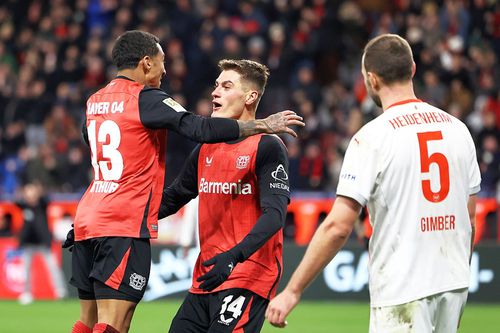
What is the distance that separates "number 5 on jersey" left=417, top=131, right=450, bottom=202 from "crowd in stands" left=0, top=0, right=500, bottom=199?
40.3 feet

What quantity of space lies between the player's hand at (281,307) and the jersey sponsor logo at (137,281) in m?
1.52

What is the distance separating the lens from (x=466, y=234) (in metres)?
4.84

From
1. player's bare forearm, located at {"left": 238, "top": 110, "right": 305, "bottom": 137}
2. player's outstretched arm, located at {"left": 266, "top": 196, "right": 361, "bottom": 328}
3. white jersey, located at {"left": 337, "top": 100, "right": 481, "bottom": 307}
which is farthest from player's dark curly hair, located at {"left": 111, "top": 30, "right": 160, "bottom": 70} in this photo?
player's outstretched arm, located at {"left": 266, "top": 196, "right": 361, "bottom": 328}

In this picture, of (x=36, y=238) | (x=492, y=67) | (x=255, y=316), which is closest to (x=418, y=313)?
(x=255, y=316)

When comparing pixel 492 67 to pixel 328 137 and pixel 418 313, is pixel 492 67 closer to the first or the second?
pixel 328 137

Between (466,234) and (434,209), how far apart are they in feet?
0.87

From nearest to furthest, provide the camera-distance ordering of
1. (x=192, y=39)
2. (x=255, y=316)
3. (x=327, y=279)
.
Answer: (x=255, y=316), (x=327, y=279), (x=192, y=39)

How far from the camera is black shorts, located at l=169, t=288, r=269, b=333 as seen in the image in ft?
18.6

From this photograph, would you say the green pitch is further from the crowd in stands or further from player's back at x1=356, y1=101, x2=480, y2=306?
player's back at x1=356, y1=101, x2=480, y2=306

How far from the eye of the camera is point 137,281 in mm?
5844

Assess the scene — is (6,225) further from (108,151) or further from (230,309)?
(230,309)

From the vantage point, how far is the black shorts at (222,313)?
5677mm

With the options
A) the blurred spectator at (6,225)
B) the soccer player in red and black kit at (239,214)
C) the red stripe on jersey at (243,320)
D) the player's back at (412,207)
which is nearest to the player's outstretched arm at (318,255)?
the player's back at (412,207)

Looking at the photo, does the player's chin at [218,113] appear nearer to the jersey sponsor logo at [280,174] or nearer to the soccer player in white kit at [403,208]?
the jersey sponsor logo at [280,174]
